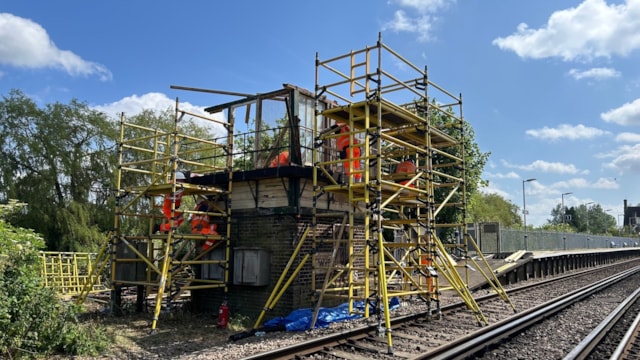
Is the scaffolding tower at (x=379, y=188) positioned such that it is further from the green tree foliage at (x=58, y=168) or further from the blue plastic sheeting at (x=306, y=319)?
the green tree foliage at (x=58, y=168)

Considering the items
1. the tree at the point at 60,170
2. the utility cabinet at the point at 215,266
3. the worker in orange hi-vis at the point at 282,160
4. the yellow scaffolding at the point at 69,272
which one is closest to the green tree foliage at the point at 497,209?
the tree at the point at 60,170

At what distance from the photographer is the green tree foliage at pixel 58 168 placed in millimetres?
21641

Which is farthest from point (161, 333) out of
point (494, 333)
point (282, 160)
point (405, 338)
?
point (494, 333)

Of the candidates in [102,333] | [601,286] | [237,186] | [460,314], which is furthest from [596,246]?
[102,333]

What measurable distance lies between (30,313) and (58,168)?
707 inches

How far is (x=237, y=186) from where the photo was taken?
11.8 m

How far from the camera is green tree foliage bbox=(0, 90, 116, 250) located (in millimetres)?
21641

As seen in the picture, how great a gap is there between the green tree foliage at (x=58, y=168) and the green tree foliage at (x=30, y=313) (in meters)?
15.3

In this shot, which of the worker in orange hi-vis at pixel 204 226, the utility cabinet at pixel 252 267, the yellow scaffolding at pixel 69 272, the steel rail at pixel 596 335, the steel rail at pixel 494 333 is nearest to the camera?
the steel rail at pixel 494 333

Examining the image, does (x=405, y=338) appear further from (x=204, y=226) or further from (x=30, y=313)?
(x=30, y=313)

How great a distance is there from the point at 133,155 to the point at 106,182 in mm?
2519

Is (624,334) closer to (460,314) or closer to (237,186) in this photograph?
(460,314)

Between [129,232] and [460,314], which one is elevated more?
[129,232]

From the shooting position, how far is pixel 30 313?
7145 mm
